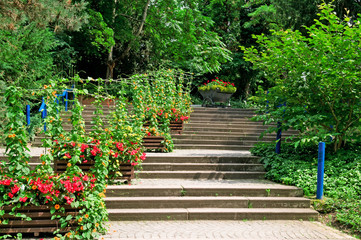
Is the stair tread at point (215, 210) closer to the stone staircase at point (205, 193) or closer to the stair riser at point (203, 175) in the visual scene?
the stone staircase at point (205, 193)

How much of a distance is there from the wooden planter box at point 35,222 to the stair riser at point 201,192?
1443 mm

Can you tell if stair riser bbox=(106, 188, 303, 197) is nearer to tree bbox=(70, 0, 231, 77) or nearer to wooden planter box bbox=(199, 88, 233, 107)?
tree bbox=(70, 0, 231, 77)

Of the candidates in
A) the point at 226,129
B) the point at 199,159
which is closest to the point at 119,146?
the point at 199,159

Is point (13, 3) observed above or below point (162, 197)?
above

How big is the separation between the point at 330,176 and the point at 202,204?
2.96 m

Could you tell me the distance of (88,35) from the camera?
17.7 metres

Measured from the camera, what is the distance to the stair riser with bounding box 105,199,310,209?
19.7ft

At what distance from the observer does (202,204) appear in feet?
20.4

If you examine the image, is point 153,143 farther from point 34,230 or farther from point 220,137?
point 34,230

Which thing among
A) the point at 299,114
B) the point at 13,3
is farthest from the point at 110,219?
the point at 13,3

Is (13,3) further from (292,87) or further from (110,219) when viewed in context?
(292,87)

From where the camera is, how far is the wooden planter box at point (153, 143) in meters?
9.41

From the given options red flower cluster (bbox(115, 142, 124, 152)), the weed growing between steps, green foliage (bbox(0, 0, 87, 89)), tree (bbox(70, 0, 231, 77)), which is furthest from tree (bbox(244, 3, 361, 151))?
tree (bbox(70, 0, 231, 77))

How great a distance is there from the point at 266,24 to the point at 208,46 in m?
7.02
